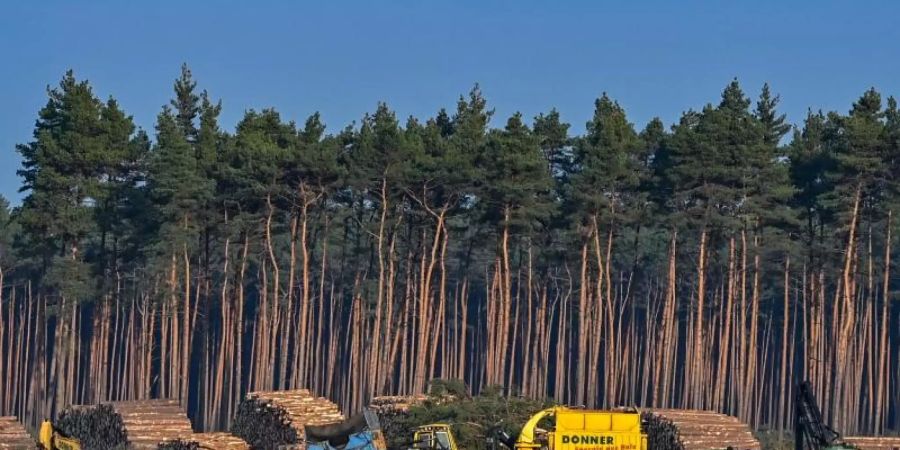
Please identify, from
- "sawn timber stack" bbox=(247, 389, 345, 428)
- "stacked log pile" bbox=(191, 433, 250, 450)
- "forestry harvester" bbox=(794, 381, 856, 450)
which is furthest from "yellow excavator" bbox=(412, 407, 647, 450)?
"sawn timber stack" bbox=(247, 389, 345, 428)

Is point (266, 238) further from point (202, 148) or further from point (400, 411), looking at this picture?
point (400, 411)

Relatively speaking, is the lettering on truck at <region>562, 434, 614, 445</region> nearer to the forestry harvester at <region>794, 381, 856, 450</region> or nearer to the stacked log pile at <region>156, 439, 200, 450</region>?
the forestry harvester at <region>794, 381, 856, 450</region>

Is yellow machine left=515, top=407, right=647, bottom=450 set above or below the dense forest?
below

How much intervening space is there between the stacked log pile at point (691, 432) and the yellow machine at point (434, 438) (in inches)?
506

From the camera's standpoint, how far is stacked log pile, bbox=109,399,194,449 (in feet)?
154

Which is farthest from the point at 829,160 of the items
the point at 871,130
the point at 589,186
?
the point at 589,186

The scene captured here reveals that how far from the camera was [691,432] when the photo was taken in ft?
145

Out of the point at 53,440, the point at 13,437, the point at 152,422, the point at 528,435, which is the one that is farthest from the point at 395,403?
the point at 528,435

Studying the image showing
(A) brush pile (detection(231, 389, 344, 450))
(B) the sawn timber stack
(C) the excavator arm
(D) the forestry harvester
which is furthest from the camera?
(B) the sawn timber stack

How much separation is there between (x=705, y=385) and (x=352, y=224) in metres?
21.7

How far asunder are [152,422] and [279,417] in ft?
14.3

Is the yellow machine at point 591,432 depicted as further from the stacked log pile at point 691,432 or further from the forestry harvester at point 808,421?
the stacked log pile at point 691,432

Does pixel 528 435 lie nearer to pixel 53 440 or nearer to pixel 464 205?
pixel 53 440

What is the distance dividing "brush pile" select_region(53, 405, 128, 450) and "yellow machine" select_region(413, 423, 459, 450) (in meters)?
16.5
